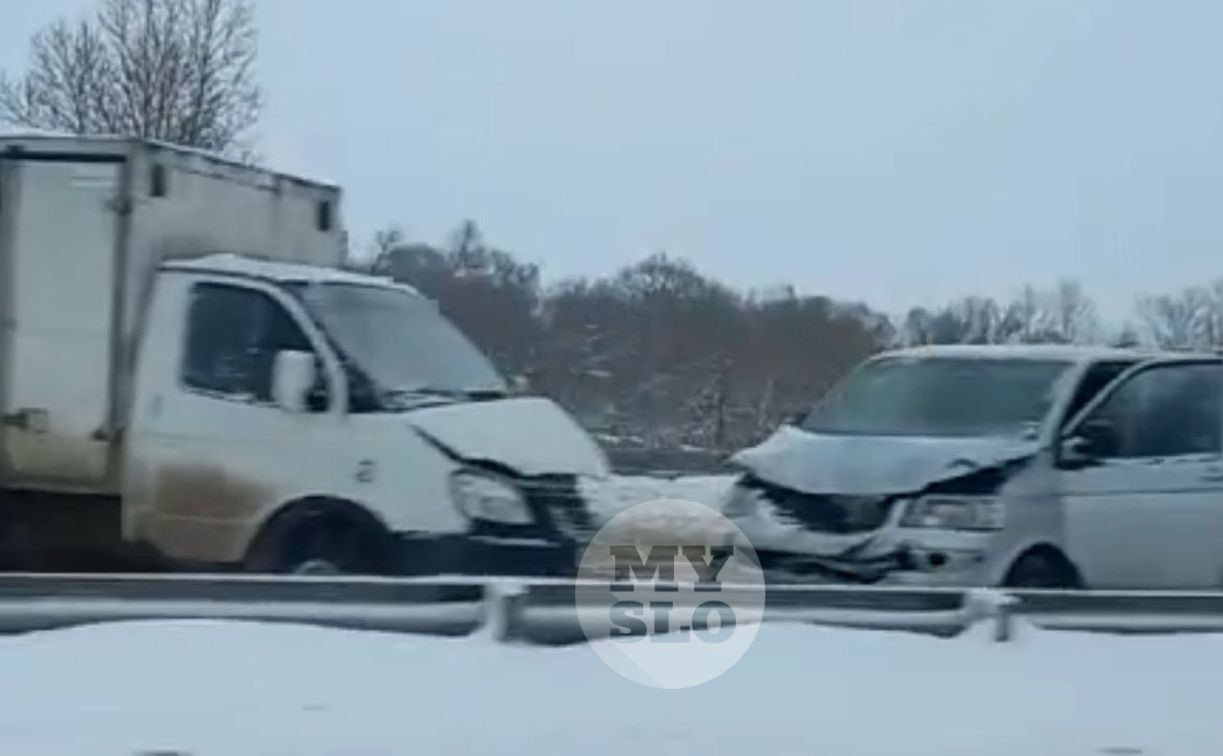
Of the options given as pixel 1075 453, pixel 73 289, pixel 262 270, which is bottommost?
pixel 1075 453

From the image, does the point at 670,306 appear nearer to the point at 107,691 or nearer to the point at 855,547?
the point at 855,547

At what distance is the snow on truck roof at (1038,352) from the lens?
1106 cm

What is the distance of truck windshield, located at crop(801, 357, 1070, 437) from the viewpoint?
10.6m

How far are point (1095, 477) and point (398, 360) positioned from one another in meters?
3.85

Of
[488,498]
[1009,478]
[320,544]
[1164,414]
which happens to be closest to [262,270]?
[320,544]

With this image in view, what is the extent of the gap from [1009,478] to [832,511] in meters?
Result: 0.93

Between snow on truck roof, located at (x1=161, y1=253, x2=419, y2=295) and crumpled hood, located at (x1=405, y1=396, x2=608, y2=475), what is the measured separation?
112cm

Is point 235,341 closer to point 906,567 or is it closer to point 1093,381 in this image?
point 906,567

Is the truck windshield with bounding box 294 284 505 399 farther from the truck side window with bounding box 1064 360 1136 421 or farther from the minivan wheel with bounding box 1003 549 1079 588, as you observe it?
the truck side window with bounding box 1064 360 1136 421

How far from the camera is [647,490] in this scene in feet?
37.9

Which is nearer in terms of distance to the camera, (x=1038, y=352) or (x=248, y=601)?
(x=248, y=601)

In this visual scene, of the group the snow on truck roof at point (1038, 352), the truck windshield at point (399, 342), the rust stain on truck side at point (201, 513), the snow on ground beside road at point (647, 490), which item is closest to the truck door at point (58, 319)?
the rust stain on truck side at point (201, 513)

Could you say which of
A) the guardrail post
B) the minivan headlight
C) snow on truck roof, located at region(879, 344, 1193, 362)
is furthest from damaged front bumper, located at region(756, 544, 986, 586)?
the guardrail post

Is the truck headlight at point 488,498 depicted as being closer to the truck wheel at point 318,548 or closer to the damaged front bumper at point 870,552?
the truck wheel at point 318,548
